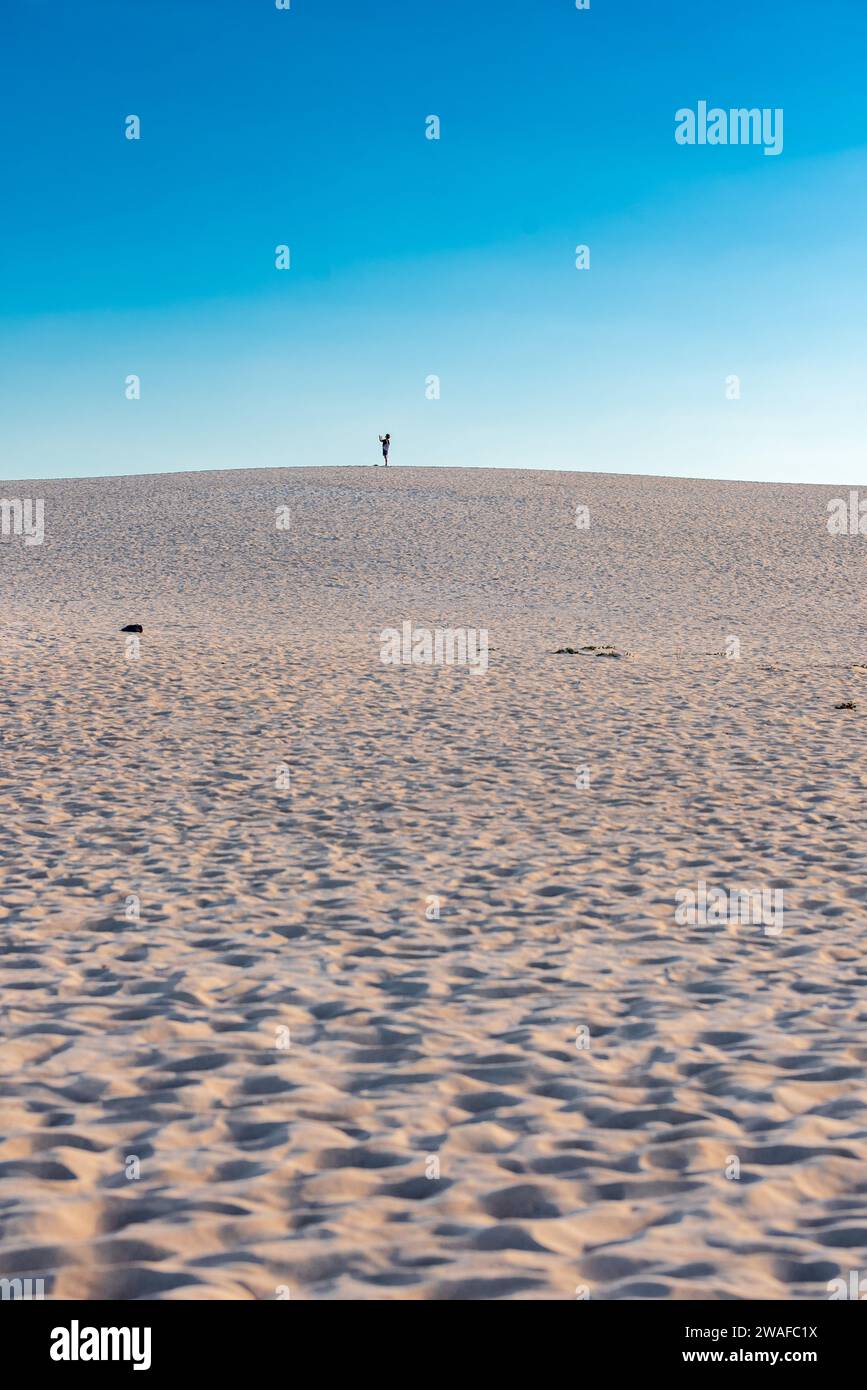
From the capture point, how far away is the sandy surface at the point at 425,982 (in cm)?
423

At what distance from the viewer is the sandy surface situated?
4234 millimetres

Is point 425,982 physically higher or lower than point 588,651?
lower

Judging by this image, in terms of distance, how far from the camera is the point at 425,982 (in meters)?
6.80

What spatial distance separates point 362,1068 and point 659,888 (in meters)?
3.78

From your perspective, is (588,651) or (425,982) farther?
(588,651)

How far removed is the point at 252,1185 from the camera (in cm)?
454

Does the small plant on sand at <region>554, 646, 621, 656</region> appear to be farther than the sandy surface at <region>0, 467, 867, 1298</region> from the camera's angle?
Yes

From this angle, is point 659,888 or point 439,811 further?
point 439,811

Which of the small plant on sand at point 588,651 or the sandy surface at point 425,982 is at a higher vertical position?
the small plant on sand at point 588,651

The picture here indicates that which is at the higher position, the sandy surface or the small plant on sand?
the small plant on sand

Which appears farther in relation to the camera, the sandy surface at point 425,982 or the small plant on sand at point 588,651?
the small plant on sand at point 588,651
